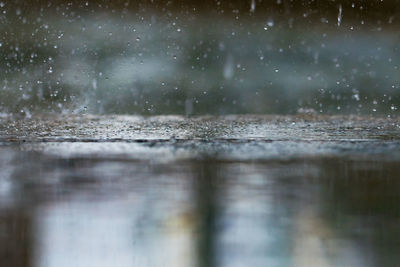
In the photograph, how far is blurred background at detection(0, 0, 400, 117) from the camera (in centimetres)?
520

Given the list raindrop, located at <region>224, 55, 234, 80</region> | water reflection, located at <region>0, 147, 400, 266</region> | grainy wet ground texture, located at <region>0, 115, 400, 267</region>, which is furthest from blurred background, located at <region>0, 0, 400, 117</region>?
water reflection, located at <region>0, 147, 400, 266</region>

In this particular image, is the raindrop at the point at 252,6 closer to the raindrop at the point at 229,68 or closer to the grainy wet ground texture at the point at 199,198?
the raindrop at the point at 229,68

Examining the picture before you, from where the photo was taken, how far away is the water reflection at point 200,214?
1.40 metres

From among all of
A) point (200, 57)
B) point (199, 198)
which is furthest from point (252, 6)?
point (199, 198)

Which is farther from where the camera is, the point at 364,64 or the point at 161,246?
the point at 364,64

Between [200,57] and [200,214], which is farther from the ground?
[200,57]

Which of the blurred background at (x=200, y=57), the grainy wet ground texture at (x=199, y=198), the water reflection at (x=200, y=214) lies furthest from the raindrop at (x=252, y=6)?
the water reflection at (x=200, y=214)

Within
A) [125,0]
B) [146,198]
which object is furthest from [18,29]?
[146,198]

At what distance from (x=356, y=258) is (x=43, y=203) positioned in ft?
2.70

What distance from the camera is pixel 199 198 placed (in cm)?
196

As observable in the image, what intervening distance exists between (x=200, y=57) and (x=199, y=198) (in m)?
3.79

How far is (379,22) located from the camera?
5969 millimetres

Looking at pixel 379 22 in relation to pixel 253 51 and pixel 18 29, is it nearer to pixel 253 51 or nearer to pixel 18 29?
pixel 253 51

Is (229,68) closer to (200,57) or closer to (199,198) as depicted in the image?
(200,57)
